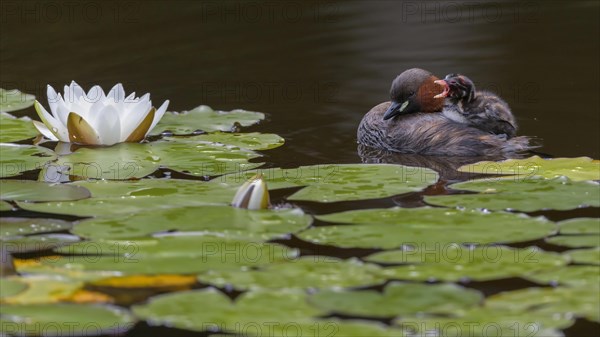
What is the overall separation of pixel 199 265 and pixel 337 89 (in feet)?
13.6

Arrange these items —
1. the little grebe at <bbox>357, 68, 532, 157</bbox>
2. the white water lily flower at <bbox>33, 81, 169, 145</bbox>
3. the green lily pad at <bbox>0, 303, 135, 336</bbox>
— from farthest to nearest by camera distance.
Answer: the little grebe at <bbox>357, 68, 532, 157</bbox>, the white water lily flower at <bbox>33, 81, 169, 145</bbox>, the green lily pad at <bbox>0, 303, 135, 336</bbox>

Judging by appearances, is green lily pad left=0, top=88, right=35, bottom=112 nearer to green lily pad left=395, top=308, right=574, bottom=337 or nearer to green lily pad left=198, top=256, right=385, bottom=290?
green lily pad left=198, top=256, right=385, bottom=290

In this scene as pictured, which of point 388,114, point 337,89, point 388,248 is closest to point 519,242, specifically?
point 388,248

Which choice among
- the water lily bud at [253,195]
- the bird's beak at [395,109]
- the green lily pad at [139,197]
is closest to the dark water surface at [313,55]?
the bird's beak at [395,109]

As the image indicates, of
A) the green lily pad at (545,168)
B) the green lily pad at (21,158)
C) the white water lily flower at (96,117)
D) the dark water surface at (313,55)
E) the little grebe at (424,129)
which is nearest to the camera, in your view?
the green lily pad at (545,168)

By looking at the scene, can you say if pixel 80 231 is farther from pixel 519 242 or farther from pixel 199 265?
pixel 519 242

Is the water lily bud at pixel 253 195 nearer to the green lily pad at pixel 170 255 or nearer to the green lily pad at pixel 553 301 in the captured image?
the green lily pad at pixel 170 255

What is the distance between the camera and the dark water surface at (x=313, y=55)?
22.0 ft

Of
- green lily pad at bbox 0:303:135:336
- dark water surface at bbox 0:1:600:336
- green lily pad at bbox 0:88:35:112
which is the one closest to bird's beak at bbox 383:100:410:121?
dark water surface at bbox 0:1:600:336

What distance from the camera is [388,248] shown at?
3637 millimetres

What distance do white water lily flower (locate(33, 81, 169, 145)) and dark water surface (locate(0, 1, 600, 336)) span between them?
758mm

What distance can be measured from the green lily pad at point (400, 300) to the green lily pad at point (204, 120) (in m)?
2.88

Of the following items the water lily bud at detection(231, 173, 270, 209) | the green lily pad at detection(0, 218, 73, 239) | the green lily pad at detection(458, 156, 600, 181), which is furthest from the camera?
the green lily pad at detection(458, 156, 600, 181)

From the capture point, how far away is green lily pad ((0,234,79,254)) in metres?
3.75
